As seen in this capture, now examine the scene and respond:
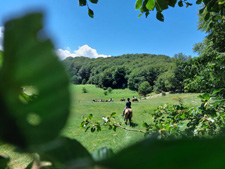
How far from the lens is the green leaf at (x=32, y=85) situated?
0.12 meters

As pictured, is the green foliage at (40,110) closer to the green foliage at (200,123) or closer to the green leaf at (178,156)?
the green leaf at (178,156)

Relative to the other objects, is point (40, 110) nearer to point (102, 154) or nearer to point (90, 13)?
point (102, 154)

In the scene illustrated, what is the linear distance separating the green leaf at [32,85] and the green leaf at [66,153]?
1.0 inches

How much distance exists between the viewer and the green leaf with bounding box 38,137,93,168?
154mm

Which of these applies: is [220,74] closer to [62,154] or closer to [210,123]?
[210,123]

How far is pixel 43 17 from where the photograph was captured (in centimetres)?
14

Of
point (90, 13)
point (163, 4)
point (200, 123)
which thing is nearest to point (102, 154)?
point (163, 4)

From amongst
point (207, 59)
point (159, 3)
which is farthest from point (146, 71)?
point (159, 3)

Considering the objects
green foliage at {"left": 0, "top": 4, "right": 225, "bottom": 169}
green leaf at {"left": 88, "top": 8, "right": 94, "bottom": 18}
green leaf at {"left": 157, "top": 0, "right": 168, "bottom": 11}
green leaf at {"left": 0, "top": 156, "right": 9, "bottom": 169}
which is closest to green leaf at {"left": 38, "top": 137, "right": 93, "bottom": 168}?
green foliage at {"left": 0, "top": 4, "right": 225, "bottom": 169}

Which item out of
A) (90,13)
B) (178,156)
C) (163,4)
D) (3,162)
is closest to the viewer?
(178,156)

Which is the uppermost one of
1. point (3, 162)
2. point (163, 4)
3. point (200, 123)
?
point (163, 4)

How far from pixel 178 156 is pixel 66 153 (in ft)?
0.42

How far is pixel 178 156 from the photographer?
0.37 feet

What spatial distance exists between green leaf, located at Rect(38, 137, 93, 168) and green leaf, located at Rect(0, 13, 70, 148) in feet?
0.08
